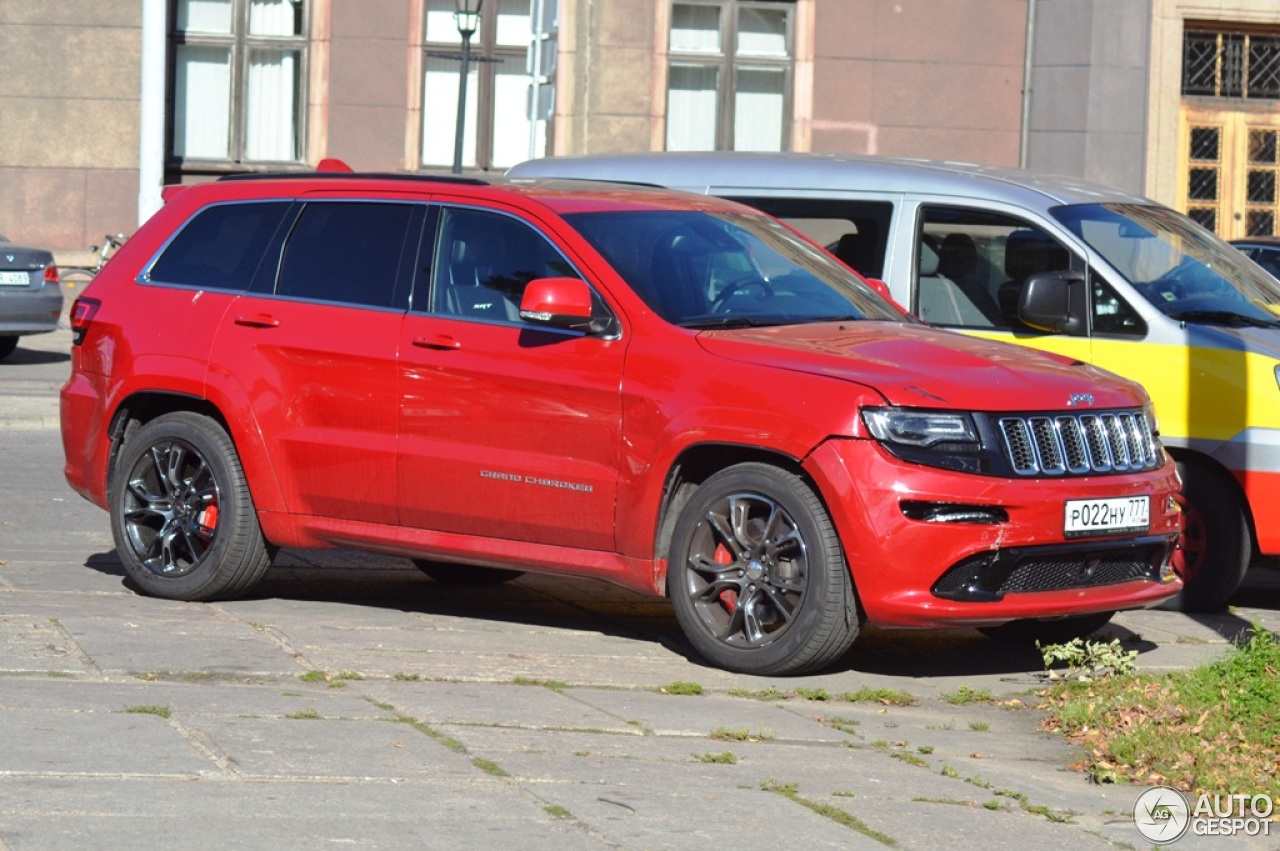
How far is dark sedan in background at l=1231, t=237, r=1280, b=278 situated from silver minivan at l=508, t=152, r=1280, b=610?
898cm

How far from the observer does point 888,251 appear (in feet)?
33.2

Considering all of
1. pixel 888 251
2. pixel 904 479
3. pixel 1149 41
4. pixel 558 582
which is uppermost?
pixel 1149 41

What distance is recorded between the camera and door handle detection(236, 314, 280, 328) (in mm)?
8648

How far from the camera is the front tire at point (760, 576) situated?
7387mm

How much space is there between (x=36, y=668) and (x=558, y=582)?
3.29m

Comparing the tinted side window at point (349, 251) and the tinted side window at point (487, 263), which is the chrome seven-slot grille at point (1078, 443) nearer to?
the tinted side window at point (487, 263)

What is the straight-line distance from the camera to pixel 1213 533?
9523 millimetres

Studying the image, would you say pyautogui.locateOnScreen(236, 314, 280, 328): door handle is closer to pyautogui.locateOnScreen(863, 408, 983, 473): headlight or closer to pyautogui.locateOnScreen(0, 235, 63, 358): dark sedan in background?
pyautogui.locateOnScreen(863, 408, 983, 473): headlight

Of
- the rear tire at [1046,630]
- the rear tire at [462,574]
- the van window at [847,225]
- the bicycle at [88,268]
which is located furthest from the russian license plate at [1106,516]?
the bicycle at [88,268]

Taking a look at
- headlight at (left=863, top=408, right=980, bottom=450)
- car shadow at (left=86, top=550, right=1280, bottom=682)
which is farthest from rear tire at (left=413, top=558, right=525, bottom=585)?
headlight at (left=863, top=408, right=980, bottom=450)

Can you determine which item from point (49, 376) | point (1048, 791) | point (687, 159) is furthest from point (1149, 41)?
point (1048, 791)

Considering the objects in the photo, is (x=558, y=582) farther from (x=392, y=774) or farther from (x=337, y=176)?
(x=392, y=774)

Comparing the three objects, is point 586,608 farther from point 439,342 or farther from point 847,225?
point 847,225

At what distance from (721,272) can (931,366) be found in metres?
1.09
